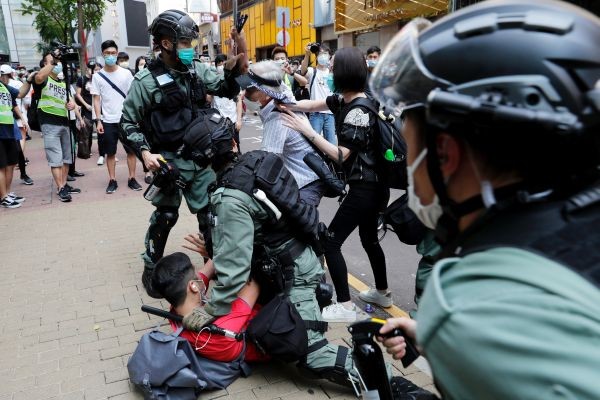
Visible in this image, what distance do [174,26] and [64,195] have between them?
4230 mm

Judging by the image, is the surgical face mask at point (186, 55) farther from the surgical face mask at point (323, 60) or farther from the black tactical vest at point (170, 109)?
the surgical face mask at point (323, 60)

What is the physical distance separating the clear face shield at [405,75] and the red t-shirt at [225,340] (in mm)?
1854

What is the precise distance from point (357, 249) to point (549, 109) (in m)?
4.13

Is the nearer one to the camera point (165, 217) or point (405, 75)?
point (405, 75)

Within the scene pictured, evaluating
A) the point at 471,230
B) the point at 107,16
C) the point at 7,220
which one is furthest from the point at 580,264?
the point at 107,16

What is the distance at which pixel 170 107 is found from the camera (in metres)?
3.68

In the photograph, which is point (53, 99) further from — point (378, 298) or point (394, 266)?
point (378, 298)

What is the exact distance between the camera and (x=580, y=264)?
670mm

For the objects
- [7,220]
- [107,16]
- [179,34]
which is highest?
[107,16]

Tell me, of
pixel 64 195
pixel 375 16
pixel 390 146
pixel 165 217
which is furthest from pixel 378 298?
pixel 375 16

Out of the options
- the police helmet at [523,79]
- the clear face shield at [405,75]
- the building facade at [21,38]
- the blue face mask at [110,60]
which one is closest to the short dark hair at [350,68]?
the clear face shield at [405,75]

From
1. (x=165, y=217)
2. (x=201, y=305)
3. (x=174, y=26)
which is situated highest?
(x=174, y=26)

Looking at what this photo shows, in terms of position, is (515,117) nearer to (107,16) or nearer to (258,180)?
(258,180)

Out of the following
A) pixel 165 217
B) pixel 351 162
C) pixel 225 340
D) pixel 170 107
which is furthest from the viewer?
pixel 165 217
